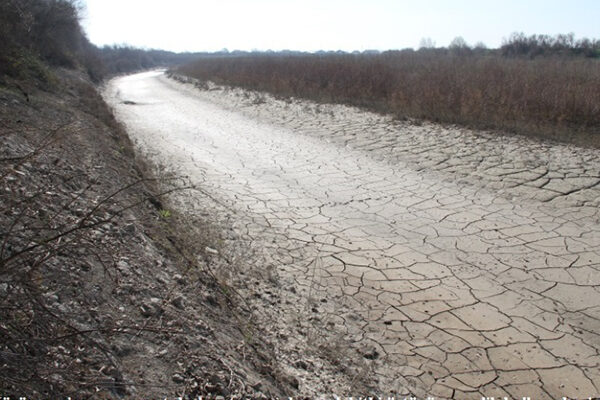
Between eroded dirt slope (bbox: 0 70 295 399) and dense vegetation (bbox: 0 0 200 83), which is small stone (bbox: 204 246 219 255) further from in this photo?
dense vegetation (bbox: 0 0 200 83)

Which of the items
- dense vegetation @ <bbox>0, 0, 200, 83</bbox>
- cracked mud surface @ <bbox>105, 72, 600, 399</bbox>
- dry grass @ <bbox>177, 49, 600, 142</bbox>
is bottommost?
cracked mud surface @ <bbox>105, 72, 600, 399</bbox>

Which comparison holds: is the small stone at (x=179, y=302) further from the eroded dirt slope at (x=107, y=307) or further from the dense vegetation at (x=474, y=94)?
the dense vegetation at (x=474, y=94)

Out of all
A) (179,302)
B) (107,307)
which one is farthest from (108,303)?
(179,302)

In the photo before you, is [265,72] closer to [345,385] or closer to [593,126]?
[593,126]

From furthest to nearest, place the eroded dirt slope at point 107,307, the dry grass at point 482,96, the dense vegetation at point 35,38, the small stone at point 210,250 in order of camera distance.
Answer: the dense vegetation at point 35,38, the dry grass at point 482,96, the small stone at point 210,250, the eroded dirt slope at point 107,307

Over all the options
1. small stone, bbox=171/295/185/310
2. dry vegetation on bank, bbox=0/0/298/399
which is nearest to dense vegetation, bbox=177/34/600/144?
dry vegetation on bank, bbox=0/0/298/399

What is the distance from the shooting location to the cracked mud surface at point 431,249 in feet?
10.4

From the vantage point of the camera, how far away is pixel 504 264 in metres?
4.55

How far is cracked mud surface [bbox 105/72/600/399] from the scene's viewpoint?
3.17m

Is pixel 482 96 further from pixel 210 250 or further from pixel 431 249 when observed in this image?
pixel 210 250

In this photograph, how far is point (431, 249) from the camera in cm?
496

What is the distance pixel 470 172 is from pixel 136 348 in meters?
6.45

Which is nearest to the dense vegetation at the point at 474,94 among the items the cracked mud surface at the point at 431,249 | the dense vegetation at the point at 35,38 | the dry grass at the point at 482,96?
the dry grass at the point at 482,96

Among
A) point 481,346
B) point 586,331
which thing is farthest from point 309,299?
point 586,331
